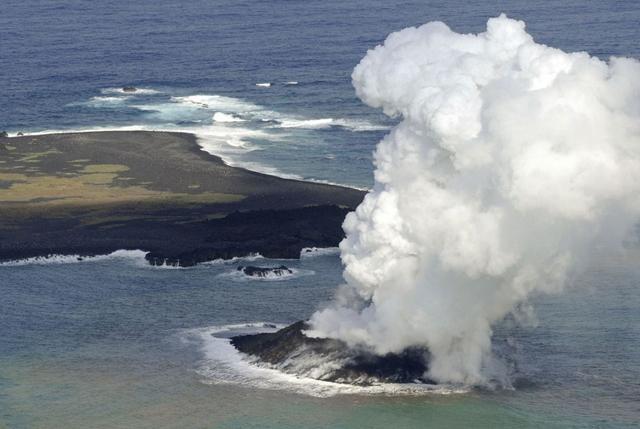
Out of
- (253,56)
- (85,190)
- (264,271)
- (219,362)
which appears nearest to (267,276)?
(264,271)

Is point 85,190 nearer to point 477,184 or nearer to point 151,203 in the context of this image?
point 151,203

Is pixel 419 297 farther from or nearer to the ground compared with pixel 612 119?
nearer to the ground

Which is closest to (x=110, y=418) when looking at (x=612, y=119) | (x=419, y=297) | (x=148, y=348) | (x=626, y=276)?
(x=148, y=348)

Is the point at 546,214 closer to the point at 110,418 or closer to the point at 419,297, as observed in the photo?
the point at 419,297

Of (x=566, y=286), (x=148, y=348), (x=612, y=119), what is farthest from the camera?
(x=566, y=286)

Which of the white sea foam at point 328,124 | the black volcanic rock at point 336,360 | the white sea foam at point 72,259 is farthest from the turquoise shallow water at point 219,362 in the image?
the white sea foam at point 328,124

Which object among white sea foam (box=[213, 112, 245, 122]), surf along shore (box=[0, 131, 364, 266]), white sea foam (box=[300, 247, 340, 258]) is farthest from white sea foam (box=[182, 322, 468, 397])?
white sea foam (box=[213, 112, 245, 122])
